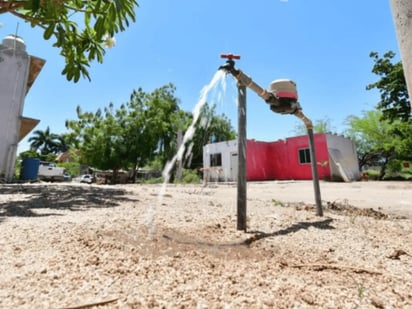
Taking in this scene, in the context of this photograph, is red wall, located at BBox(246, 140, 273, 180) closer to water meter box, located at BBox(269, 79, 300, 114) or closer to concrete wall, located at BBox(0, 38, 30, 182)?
concrete wall, located at BBox(0, 38, 30, 182)

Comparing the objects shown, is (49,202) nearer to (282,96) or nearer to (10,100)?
(282,96)

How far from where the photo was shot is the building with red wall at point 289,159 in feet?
42.4

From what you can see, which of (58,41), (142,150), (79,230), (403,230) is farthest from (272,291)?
(142,150)

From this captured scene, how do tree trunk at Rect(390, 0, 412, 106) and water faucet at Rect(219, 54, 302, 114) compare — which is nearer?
tree trunk at Rect(390, 0, 412, 106)

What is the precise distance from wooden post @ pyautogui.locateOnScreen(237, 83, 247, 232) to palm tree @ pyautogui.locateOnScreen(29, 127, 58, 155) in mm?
52908

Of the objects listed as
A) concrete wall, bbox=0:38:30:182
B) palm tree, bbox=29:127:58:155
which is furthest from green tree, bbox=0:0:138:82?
palm tree, bbox=29:127:58:155

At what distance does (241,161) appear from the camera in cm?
209

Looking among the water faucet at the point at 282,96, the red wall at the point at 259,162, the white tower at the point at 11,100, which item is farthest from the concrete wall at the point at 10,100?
the red wall at the point at 259,162

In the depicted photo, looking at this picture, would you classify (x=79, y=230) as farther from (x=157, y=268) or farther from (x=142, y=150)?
(x=142, y=150)

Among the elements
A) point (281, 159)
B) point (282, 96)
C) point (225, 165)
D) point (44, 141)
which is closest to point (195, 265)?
point (282, 96)

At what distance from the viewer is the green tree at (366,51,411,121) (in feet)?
34.8

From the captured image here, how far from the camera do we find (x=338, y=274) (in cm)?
119

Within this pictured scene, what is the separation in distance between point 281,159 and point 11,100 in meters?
14.2

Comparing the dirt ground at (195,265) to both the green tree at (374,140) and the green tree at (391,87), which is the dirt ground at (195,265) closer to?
the green tree at (391,87)
